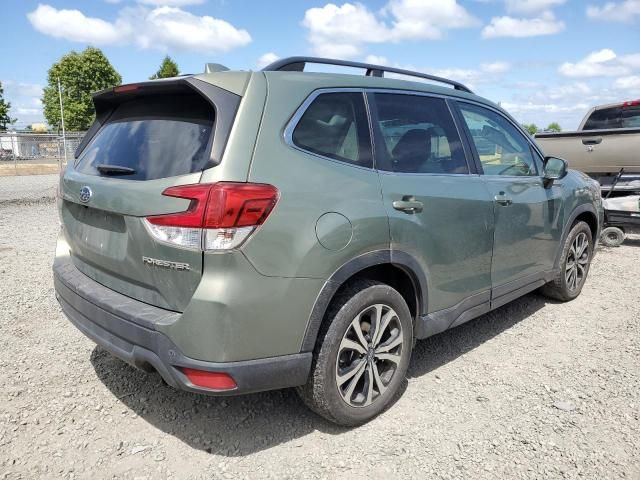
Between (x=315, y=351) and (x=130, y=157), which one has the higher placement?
(x=130, y=157)

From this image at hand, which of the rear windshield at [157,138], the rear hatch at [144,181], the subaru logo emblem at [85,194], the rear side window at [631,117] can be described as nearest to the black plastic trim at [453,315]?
the rear hatch at [144,181]

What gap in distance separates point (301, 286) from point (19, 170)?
81.2ft

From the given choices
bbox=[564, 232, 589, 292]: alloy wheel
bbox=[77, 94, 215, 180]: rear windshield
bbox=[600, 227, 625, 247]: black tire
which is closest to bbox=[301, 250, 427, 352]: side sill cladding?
bbox=[77, 94, 215, 180]: rear windshield

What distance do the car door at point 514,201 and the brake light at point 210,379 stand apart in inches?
86.1

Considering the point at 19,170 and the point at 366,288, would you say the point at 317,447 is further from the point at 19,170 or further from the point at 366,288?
the point at 19,170

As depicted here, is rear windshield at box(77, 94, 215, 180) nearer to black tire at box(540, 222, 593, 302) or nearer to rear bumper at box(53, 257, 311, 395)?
rear bumper at box(53, 257, 311, 395)

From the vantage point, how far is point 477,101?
3.94 meters

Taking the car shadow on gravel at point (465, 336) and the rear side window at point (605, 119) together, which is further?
the rear side window at point (605, 119)

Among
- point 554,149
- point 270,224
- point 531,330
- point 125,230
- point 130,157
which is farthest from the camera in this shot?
point 554,149

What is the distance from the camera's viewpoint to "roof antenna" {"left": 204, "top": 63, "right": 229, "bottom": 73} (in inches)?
101

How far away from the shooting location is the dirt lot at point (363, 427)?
2.60 metres

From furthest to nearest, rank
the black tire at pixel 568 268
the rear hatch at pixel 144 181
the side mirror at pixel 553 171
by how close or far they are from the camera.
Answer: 1. the black tire at pixel 568 268
2. the side mirror at pixel 553 171
3. the rear hatch at pixel 144 181

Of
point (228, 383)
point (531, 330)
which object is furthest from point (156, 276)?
point (531, 330)

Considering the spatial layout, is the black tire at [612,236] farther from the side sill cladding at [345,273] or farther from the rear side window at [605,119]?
the side sill cladding at [345,273]
